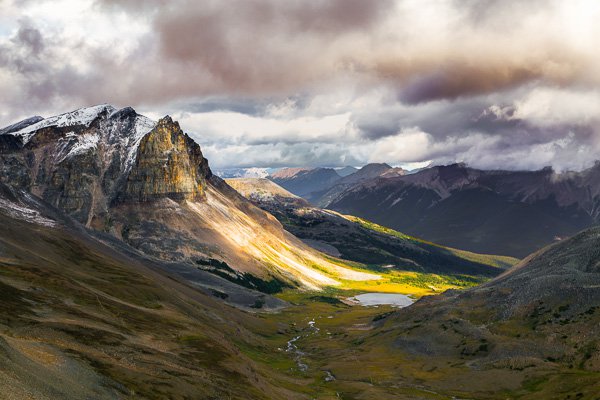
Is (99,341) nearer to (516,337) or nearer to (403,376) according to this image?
(403,376)

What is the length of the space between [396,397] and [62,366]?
77838 mm

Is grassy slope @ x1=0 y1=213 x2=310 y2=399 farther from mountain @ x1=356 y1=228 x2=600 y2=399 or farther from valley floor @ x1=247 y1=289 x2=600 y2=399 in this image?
mountain @ x1=356 y1=228 x2=600 y2=399

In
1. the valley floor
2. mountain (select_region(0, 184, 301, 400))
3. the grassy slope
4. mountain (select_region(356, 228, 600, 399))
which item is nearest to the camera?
mountain (select_region(0, 184, 301, 400))

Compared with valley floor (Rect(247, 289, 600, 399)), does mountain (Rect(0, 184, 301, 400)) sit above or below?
above

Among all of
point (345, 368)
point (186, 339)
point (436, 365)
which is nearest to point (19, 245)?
point (186, 339)

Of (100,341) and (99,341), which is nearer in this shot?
(99,341)

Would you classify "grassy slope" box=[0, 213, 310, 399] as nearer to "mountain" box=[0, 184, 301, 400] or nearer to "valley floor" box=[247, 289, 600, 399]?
"mountain" box=[0, 184, 301, 400]

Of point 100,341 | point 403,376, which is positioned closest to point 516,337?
point 403,376

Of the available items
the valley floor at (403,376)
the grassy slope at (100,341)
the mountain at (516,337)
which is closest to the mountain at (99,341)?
the grassy slope at (100,341)

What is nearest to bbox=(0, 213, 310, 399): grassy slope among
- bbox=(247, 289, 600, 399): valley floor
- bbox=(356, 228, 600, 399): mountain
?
bbox=(247, 289, 600, 399): valley floor

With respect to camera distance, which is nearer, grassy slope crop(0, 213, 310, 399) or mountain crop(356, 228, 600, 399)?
grassy slope crop(0, 213, 310, 399)

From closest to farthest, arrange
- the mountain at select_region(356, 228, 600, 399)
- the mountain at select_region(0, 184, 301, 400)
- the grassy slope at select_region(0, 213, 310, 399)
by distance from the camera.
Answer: the mountain at select_region(0, 184, 301, 400) → the grassy slope at select_region(0, 213, 310, 399) → the mountain at select_region(356, 228, 600, 399)

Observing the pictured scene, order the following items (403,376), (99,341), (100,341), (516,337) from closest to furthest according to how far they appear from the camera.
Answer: (99,341) < (100,341) < (403,376) < (516,337)

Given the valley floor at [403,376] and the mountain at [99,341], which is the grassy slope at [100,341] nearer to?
the mountain at [99,341]
